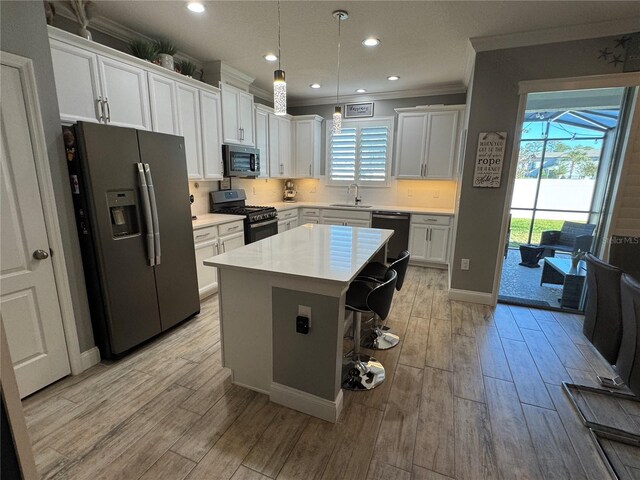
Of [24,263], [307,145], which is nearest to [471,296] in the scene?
[307,145]

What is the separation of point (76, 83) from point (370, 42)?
8.61 feet

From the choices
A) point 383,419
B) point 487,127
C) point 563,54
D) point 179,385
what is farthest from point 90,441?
point 563,54

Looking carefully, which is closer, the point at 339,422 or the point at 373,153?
the point at 339,422

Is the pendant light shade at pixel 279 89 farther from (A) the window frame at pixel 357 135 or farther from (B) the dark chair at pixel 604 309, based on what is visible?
(A) the window frame at pixel 357 135

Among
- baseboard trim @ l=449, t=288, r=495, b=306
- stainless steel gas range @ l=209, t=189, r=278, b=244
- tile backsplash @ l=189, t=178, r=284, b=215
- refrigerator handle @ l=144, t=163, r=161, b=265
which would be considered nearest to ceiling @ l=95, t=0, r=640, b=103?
refrigerator handle @ l=144, t=163, r=161, b=265

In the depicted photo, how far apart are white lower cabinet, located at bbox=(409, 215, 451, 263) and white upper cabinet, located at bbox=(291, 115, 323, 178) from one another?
2127 mm

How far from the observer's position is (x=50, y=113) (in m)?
1.98

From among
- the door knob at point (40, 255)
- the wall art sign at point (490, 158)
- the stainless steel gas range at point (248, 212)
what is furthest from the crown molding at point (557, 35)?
the door knob at point (40, 255)

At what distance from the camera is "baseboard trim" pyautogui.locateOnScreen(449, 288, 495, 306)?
3496 millimetres

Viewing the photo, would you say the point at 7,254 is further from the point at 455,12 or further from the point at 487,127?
the point at 487,127

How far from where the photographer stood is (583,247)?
11.3ft

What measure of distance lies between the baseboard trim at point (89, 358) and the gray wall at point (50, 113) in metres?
0.04

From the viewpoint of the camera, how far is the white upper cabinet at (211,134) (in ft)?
11.7

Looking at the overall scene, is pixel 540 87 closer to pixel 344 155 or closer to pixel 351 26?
pixel 351 26
